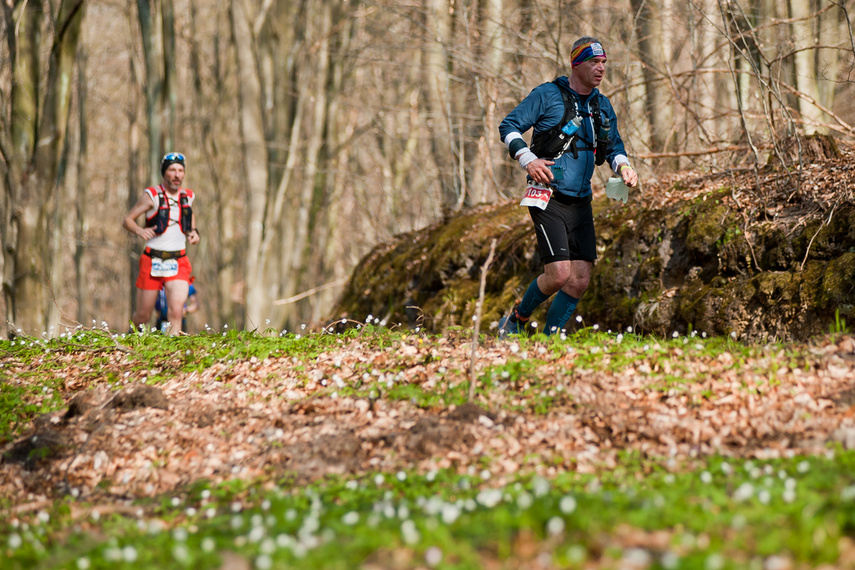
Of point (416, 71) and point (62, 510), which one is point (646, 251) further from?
point (416, 71)

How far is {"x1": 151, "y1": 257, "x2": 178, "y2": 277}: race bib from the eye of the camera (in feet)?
30.4

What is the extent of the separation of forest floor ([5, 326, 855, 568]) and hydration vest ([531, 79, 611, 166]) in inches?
63.7

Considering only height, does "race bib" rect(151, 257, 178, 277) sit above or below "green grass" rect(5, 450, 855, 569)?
above

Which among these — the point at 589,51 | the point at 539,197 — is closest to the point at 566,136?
the point at 539,197

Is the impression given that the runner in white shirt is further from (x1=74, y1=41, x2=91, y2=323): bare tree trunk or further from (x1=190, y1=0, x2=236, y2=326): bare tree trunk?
(x1=74, y1=41, x2=91, y2=323): bare tree trunk

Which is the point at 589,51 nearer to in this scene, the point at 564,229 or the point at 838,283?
the point at 564,229

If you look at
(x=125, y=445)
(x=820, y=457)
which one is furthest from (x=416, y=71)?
(x=820, y=457)

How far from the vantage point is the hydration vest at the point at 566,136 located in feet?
21.1

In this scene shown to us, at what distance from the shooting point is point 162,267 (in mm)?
9281

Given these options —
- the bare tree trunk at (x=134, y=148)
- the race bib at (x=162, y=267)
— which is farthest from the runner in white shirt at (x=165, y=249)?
the bare tree trunk at (x=134, y=148)

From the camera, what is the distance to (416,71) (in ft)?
68.1

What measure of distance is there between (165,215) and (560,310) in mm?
5223

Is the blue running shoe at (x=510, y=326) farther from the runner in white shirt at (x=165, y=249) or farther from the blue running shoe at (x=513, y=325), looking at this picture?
the runner in white shirt at (x=165, y=249)

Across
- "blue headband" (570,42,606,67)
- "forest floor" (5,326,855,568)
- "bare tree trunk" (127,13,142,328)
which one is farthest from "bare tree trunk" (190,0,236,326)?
"blue headband" (570,42,606,67)
